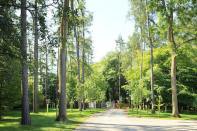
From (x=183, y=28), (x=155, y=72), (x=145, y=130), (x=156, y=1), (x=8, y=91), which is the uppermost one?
(x=156, y=1)

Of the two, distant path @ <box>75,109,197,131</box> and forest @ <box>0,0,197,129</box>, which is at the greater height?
forest @ <box>0,0,197,129</box>

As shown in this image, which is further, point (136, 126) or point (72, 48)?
point (72, 48)

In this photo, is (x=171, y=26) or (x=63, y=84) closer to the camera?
(x=63, y=84)

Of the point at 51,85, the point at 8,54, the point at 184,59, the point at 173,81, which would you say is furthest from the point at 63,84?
the point at 51,85

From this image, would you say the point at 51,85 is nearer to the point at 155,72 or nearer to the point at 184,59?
the point at 155,72

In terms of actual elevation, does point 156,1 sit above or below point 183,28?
above

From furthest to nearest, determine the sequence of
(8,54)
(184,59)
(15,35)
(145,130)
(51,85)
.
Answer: (51,85)
(184,59)
(145,130)
(8,54)
(15,35)

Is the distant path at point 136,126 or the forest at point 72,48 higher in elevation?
the forest at point 72,48

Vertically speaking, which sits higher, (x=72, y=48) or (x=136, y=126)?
(x=72, y=48)

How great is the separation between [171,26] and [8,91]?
1623cm

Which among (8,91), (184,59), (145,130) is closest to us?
(145,130)

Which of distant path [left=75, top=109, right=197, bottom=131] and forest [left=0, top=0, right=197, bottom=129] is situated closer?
forest [left=0, top=0, right=197, bottom=129]

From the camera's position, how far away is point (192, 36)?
741 inches

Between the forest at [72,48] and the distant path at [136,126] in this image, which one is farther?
the distant path at [136,126]
